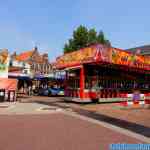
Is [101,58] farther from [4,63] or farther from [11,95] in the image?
[4,63]

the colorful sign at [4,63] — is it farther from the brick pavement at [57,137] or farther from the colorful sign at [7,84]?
the brick pavement at [57,137]

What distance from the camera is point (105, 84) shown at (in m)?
25.0

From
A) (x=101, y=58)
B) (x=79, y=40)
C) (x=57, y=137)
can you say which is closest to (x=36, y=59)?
(x=79, y=40)

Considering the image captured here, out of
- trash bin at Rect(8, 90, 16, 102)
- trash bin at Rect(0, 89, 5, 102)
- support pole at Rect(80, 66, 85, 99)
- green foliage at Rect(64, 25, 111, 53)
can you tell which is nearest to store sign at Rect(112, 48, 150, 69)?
support pole at Rect(80, 66, 85, 99)

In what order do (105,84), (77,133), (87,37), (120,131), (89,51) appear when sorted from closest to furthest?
1. (77,133)
2. (120,131)
3. (89,51)
4. (105,84)
5. (87,37)

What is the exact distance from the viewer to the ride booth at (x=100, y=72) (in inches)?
898

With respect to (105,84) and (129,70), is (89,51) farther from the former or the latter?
(129,70)

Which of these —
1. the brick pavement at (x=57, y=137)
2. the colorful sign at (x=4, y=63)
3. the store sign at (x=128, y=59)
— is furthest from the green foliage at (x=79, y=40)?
the brick pavement at (x=57, y=137)

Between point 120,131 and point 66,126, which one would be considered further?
point 66,126

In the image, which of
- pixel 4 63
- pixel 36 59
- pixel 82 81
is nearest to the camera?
pixel 82 81

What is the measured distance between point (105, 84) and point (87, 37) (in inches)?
1248

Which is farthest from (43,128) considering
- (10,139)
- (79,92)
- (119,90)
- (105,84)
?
(119,90)

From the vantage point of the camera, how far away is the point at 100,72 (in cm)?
2461

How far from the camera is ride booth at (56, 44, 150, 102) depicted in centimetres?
2281
